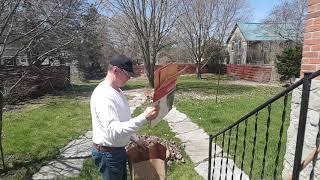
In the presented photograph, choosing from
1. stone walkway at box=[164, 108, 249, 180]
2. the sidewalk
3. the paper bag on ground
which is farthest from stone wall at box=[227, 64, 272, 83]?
the paper bag on ground

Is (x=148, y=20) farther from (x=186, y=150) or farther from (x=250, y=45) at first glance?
(x=250, y=45)

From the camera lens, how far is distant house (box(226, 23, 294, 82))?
24.9 meters

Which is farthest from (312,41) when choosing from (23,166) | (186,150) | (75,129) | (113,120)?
(75,129)

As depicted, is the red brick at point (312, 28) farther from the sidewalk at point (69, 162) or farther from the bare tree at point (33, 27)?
the sidewalk at point (69, 162)

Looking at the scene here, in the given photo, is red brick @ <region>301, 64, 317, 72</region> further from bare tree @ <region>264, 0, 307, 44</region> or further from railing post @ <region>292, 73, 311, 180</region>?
bare tree @ <region>264, 0, 307, 44</region>

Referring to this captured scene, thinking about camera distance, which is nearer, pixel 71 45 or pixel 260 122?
pixel 71 45

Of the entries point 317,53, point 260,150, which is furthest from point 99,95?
point 260,150

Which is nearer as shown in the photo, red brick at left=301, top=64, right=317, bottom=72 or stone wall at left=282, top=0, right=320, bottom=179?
stone wall at left=282, top=0, right=320, bottom=179

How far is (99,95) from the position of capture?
279 centimetres

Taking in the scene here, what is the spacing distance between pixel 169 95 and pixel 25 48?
10.7 ft

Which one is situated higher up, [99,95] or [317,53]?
[317,53]

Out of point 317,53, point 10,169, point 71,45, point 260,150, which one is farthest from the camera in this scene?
point 260,150

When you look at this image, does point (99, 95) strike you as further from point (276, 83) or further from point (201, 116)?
point (276, 83)

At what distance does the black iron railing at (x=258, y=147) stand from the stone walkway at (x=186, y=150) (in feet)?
0.32
